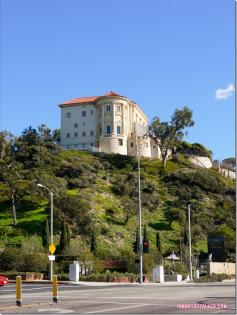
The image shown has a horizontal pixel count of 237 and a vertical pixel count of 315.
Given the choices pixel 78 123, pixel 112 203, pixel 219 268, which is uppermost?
pixel 78 123

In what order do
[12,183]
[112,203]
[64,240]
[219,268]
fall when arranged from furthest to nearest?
[112,203]
[12,183]
[64,240]
[219,268]

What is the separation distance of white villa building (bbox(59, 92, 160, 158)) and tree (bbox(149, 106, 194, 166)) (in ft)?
12.3

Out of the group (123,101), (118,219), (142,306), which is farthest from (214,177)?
(142,306)

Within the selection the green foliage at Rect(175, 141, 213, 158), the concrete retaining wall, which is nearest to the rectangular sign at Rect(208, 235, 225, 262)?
the concrete retaining wall

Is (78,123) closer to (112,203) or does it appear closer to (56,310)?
(112,203)

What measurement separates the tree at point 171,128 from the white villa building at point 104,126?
376cm

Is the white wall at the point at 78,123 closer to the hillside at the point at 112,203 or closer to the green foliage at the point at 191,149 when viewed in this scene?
the hillside at the point at 112,203

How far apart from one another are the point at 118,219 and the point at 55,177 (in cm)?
1613

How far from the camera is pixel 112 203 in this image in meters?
84.4

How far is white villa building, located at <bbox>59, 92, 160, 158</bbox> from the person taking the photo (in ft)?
385

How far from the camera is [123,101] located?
395ft

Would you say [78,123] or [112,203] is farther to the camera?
[78,123]

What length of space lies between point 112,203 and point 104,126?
36907 mm

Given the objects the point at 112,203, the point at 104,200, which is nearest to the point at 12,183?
the point at 104,200
